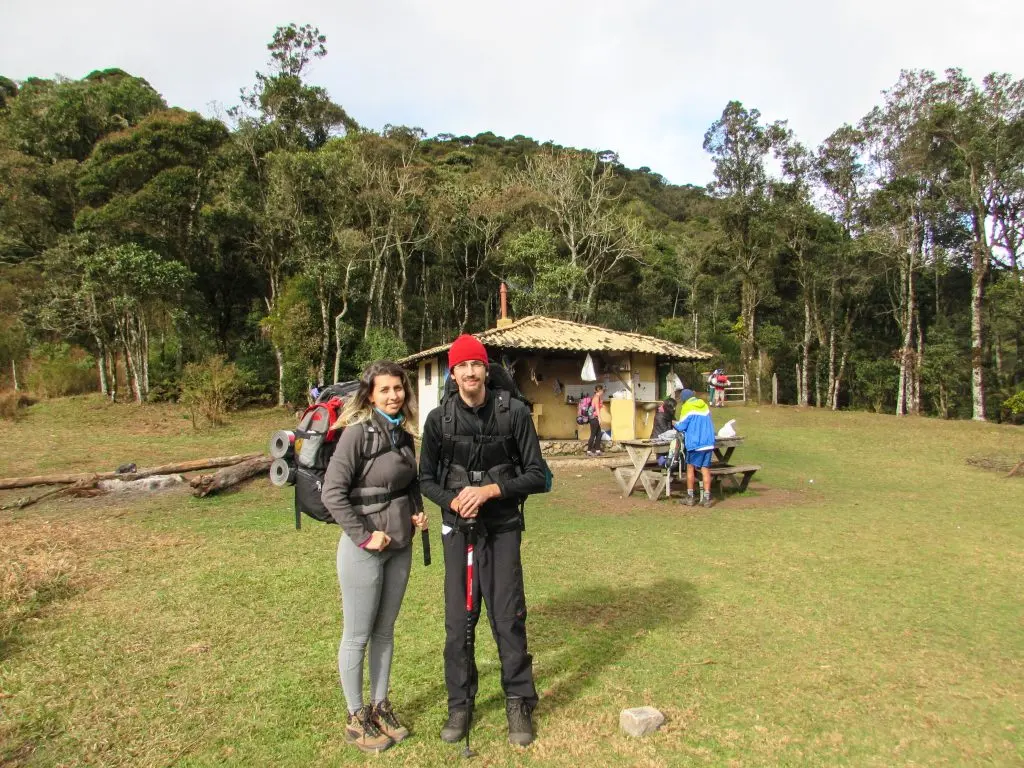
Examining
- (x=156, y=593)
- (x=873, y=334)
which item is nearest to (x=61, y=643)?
(x=156, y=593)

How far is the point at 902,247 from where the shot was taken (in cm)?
2628

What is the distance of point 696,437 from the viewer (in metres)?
8.34

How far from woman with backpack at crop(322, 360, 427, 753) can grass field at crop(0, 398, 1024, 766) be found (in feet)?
0.69

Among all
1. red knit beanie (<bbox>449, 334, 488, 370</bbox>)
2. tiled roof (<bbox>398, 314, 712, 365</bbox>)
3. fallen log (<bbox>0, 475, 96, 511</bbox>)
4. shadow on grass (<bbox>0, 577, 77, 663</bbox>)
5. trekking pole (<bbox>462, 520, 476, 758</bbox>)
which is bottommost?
shadow on grass (<bbox>0, 577, 77, 663</bbox>)

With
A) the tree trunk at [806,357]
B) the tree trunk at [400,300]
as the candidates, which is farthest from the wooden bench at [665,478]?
the tree trunk at [806,357]

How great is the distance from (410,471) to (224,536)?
4.99 meters

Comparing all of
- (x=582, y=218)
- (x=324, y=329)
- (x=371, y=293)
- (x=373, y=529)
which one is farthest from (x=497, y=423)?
(x=582, y=218)

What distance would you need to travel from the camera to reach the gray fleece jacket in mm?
2658

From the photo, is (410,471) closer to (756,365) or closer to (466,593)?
(466,593)

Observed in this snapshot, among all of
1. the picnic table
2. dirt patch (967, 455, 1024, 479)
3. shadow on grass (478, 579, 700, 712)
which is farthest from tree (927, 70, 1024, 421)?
shadow on grass (478, 579, 700, 712)

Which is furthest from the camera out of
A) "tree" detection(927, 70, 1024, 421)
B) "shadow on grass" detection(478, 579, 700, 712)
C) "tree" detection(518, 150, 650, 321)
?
"tree" detection(518, 150, 650, 321)

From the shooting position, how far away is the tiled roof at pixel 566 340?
14.5 m

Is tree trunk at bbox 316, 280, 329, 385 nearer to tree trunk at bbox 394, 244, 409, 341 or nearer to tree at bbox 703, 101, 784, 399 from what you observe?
tree trunk at bbox 394, 244, 409, 341

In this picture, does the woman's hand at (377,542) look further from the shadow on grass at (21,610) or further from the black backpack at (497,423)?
the shadow on grass at (21,610)
